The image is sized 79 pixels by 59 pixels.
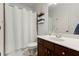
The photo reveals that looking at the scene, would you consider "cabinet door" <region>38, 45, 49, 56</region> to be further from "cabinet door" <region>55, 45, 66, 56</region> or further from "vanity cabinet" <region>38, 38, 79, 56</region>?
"cabinet door" <region>55, 45, 66, 56</region>

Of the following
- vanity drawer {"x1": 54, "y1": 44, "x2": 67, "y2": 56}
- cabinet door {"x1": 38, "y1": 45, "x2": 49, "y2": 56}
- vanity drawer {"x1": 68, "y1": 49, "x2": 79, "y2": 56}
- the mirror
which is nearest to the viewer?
vanity drawer {"x1": 68, "y1": 49, "x2": 79, "y2": 56}

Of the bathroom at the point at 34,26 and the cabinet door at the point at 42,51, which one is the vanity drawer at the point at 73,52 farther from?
the cabinet door at the point at 42,51

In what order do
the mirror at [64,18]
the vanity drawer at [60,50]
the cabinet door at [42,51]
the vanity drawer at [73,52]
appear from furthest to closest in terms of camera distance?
1. the cabinet door at [42,51]
2. the mirror at [64,18]
3. the vanity drawer at [60,50]
4. the vanity drawer at [73,52]

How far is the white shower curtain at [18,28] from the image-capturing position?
1.74 meters

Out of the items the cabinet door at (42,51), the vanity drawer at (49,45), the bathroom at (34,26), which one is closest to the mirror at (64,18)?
the bathroom at (34,26)

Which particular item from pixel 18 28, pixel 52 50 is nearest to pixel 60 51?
pixel 52 50

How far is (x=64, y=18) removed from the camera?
5.37ft

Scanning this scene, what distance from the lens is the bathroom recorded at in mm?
1628

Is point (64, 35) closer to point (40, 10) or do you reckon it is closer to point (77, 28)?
point (77, 28)

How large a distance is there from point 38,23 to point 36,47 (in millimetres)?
348

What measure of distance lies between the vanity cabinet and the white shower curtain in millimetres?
182

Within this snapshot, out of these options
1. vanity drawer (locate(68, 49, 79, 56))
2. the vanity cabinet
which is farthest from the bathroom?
vanity drawer (locate(68, 49, 79, 56))

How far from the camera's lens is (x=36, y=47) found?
178 centimetres

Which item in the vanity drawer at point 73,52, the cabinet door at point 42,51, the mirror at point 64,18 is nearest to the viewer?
the vanity drawer at point 73,52
